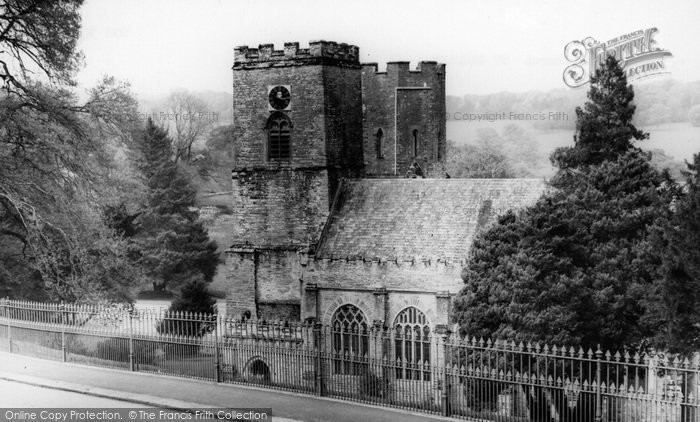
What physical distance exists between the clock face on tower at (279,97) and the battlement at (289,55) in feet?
3.41

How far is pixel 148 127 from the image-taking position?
65.5m

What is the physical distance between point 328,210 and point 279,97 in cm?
526

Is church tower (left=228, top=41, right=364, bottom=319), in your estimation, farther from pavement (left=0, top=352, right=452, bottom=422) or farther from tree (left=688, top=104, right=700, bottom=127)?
tree (left=688, top=104, right=700, bottom=127)

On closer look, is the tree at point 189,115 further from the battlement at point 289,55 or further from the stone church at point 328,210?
the battlement at point 289,55

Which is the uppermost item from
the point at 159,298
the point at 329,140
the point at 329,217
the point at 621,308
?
the point at 329,140

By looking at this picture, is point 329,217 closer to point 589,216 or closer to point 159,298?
point 589,216

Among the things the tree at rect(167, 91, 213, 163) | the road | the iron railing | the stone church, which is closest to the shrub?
the iron railing

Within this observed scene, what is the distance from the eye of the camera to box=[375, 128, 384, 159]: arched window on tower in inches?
2237

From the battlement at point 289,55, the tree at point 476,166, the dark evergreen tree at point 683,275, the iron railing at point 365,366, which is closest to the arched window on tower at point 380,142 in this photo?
the tree at point 476,166

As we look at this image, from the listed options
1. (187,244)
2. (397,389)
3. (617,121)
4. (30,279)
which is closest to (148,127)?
(187,244)

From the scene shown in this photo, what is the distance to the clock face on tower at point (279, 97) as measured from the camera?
40.1 metres

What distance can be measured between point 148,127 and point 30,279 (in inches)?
992

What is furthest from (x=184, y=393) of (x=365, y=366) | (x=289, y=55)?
(x=289, y=55)

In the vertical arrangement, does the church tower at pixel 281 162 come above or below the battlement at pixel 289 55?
below
